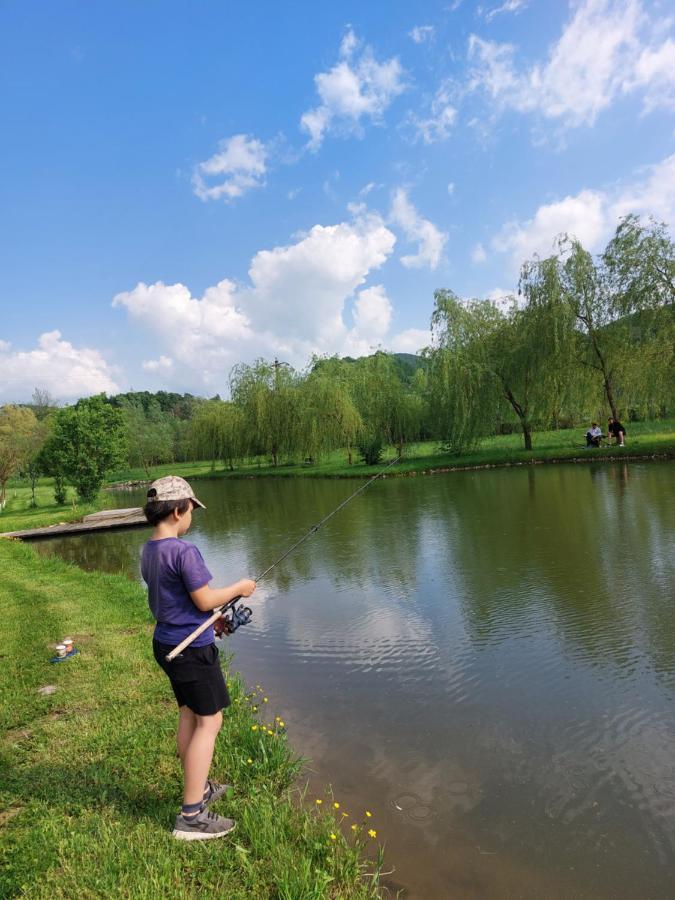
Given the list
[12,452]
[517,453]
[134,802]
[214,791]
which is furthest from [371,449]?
[134,802]

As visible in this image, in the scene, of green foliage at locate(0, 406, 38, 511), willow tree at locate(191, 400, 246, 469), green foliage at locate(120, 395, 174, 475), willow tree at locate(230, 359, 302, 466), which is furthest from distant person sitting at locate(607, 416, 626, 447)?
green foliage at locate(120, 395, 174, 475)

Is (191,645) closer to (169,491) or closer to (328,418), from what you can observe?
(169,491)

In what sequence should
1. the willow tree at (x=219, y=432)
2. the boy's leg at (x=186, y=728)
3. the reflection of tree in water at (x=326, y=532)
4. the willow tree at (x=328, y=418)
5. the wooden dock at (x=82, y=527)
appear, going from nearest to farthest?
the boy's leg at (x=186, y=728) < the reflection of tree in water at (x=326, y=532) < the wooden dock at (x=82, y=527) < the willow tree at (x=328, y=418) < the willow tree at (x=219, y=432)

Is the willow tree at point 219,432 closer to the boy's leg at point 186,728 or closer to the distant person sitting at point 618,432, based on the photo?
the distant person sitting at point 618,432

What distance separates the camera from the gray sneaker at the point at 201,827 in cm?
287

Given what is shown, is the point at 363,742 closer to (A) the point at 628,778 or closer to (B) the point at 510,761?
(B) the point at 510,761

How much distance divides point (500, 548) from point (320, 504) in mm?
10027

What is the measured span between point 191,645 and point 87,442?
927 inches

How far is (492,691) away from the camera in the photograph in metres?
4.89

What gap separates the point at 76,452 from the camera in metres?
24.2

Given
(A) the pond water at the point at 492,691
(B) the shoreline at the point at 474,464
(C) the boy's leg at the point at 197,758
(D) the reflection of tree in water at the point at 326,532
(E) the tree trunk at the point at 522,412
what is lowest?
(A) the pond water at the point at 492,691

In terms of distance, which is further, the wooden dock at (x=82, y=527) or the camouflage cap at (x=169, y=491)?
the wooden dock at (x=82, y=527)

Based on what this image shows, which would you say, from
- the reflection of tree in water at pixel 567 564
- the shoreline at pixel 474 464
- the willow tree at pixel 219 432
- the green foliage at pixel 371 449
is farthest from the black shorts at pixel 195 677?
the willow tree at pixel 219 432

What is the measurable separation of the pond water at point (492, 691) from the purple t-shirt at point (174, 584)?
172 centimetres
